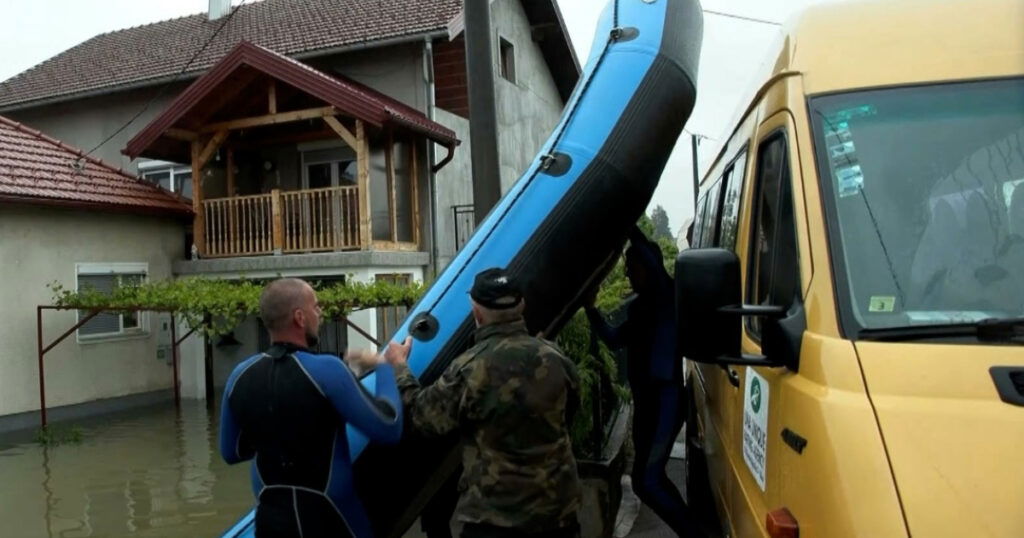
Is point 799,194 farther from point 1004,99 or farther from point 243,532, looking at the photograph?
point 243,532

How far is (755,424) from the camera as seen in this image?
2.82m

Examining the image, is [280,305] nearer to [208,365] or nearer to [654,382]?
[654,382]

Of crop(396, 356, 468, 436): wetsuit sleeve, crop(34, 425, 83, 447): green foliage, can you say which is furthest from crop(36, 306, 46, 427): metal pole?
crop(396, 356, 468, 436): wetsuit sleeve

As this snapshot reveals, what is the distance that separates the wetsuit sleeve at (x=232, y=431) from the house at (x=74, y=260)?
A: 10.00 meters

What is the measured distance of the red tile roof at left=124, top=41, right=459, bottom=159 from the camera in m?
13.0

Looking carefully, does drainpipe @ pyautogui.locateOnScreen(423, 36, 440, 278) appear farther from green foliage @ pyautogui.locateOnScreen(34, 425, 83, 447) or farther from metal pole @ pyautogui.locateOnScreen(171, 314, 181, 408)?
green foliage @ pyautogui.locateOnScreen(34, 425, 83, 447)

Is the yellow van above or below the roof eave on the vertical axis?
below

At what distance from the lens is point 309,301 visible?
10.0 feet

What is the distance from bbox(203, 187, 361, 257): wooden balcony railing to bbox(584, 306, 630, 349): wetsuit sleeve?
31.4ft

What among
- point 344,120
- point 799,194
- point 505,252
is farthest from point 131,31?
point 799,194

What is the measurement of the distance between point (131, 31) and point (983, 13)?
79.8ft

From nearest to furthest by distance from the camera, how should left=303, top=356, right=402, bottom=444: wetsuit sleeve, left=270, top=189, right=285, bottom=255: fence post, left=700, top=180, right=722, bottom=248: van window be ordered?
left=303, top=356, right=402, bottom=444: wetsuit sleeve < left=700, top=180, right=722, bottom=248: van window < left=270, top=189, right=285, bottom=255: fence post

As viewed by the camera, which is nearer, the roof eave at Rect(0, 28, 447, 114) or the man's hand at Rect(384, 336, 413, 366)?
the man's hand at Rect(384, 336, 413, 366)

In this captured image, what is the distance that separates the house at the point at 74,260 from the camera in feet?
37.9
